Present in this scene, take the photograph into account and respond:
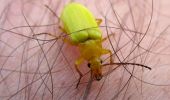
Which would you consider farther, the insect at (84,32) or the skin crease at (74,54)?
the insect at (84,32)

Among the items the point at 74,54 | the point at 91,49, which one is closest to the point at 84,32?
the point at 91,49

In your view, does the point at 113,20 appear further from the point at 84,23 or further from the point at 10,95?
the point at 10,95

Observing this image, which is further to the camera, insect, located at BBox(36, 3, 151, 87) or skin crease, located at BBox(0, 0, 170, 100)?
insect, located at BBox(36, 3, 151, 87)

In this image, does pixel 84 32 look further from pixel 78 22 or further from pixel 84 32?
pixel 78 22

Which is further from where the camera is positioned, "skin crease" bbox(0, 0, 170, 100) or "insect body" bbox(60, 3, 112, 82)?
"insect body" bbox(60, 3, 112, 82)

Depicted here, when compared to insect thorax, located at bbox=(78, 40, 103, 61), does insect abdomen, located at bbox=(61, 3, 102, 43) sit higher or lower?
higher

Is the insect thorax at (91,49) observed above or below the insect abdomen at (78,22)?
below

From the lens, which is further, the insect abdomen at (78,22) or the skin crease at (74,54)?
the insect abdomen at (78,22)
